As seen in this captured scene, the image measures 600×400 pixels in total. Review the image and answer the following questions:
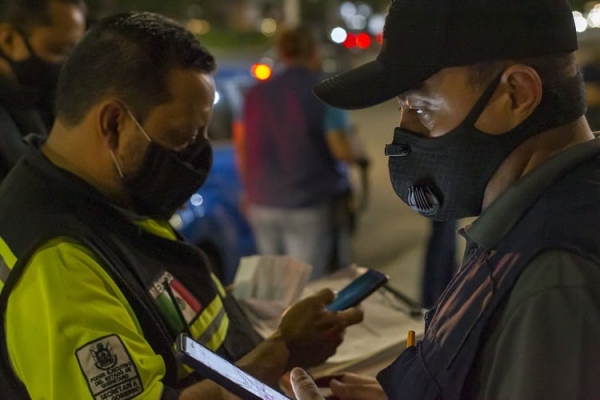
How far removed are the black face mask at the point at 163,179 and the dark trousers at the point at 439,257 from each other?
2.86m

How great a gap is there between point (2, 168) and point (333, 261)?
261 cm

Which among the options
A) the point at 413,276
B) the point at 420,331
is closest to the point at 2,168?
the point at 420,331

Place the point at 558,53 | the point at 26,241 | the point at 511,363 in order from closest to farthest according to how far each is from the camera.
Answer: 1. the point at 511,363
2. the point at 558,53
3. the point at 26,241

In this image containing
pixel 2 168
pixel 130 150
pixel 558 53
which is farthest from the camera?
pixel 2 168

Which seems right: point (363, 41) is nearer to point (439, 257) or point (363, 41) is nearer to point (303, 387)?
point (439, 257)

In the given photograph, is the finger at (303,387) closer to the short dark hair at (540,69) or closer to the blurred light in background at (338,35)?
the short dark hair at (540,69)

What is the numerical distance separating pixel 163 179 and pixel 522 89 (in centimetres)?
102

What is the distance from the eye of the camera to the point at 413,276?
252 inches

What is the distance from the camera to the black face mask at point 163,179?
2018 millimetres

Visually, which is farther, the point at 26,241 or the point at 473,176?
the point at 26,241

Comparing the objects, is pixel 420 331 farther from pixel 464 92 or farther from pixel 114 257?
pixel 464 92

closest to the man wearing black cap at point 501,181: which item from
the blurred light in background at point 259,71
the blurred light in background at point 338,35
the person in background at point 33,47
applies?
the person in background at point 33,47

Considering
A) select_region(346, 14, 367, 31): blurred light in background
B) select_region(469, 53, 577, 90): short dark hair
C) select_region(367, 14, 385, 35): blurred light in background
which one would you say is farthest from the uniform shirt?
select_region(346, 14, 367, 31): blurred light in background

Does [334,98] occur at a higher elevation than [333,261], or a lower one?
higher
